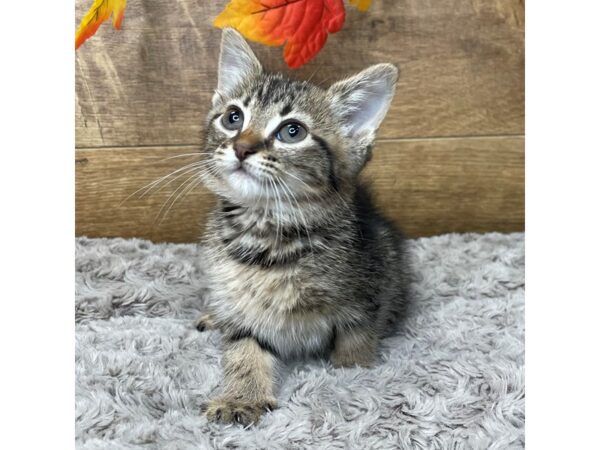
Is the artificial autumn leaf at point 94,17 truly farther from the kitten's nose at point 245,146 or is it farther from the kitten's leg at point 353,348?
the kitten's leg at point 353,348

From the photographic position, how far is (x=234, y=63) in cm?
136

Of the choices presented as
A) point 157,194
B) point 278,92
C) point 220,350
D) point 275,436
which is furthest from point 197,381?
point 157,194

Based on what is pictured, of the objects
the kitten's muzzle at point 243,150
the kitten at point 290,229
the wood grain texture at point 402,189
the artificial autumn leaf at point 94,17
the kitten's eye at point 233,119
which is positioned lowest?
the wood grain texture at point 402,189

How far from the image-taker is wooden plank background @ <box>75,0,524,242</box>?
169 cm

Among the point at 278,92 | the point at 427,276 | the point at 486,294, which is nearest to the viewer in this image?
the point at 278,92

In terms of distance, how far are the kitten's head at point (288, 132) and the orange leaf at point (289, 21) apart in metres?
0.06

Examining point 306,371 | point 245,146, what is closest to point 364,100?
point 245,146

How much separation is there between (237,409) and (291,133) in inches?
20.4

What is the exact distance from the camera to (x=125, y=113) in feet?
5.73

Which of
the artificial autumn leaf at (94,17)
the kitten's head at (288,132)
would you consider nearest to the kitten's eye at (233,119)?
the kitten's head at (288,132)

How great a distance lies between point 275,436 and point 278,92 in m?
0.66

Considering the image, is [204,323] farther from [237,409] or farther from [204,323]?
[237,409]

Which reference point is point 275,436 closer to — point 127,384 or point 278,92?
point 127,384

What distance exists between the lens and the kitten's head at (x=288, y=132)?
1.13m
